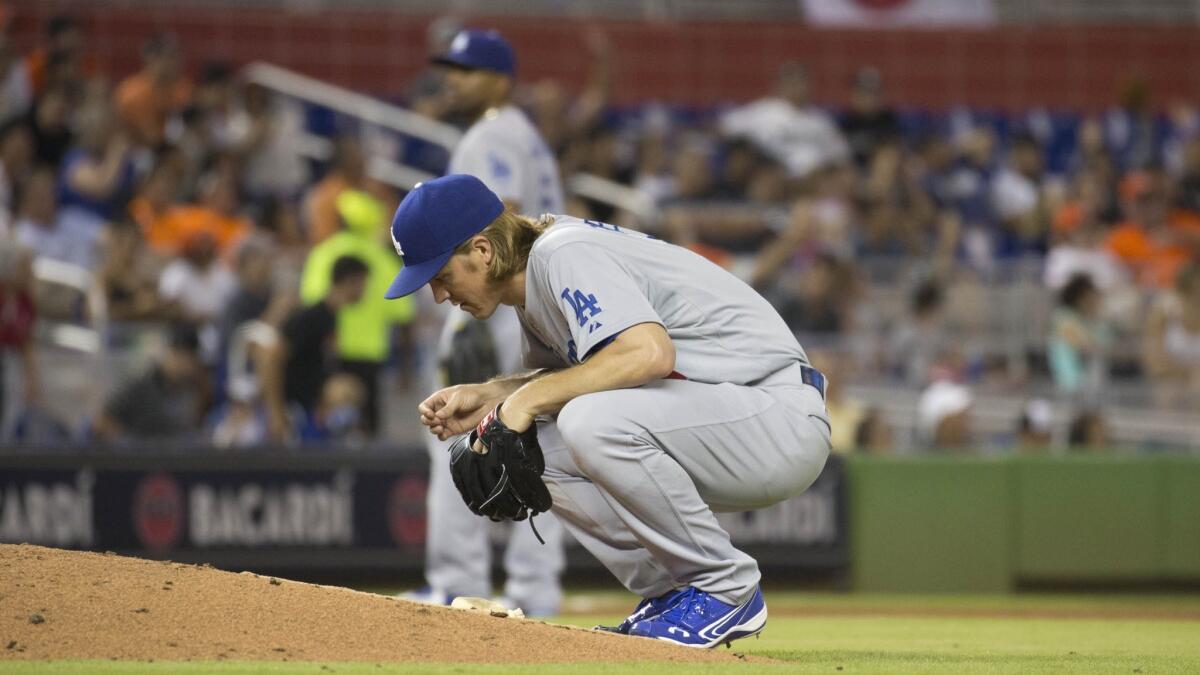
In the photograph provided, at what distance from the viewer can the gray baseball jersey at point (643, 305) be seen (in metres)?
4.76

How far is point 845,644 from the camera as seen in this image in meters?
5.97

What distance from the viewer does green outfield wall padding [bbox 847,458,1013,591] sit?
1093cm

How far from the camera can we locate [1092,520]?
36.2 feet

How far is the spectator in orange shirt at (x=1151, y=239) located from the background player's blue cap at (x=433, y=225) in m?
11.1

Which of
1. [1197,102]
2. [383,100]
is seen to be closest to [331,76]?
[383,100]

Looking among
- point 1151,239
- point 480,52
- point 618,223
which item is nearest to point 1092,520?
point 618,223

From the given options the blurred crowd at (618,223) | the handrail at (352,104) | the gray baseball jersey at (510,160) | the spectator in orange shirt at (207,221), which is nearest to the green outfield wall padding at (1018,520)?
the blurred crowd at (618,223)

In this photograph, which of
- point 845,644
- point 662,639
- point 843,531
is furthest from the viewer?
point 843,531

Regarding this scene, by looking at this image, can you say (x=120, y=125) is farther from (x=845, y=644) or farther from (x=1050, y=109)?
(x=1050, y=109)

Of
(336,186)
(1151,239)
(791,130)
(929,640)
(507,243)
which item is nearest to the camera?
(507,243)

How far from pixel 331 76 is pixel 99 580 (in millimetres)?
12073

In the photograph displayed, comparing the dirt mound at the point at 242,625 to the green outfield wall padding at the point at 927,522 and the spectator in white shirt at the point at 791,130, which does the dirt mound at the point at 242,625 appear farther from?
the spectator in white shirt at the point at 791,130

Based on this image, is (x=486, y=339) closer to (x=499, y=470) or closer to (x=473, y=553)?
(x=473, y=553)

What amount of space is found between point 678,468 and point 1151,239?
11621 mm
